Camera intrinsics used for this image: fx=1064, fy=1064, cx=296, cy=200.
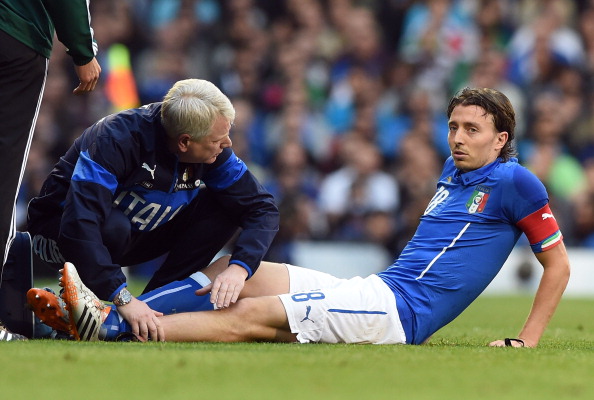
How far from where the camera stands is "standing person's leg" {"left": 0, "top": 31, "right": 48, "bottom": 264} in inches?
199

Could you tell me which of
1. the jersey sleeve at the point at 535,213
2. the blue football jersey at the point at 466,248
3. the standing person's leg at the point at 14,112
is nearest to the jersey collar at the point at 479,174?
the blue football jersey at the point at 466,248

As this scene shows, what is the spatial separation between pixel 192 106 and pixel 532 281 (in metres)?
8.63

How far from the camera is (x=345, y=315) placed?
5430mm

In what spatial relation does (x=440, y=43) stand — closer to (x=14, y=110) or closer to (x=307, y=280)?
(x=307, y=280)

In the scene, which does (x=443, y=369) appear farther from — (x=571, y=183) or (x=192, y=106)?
(x=571, y=183)

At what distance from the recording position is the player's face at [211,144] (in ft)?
17.9

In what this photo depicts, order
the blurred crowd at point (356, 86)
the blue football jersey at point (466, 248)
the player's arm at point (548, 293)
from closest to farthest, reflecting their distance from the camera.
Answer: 1. the player's arm at point (548, 293)
2. the blue football jersey at point (466, 248)
3. the blurred crowd at point (356, 86)

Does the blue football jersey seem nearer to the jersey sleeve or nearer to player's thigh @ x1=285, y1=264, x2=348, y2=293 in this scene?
the jersey sleeve

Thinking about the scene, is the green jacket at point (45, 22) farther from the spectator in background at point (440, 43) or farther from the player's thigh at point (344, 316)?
the spectator in background at point (440, 43)

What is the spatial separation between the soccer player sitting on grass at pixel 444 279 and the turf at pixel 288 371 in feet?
0.57

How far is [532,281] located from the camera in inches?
519

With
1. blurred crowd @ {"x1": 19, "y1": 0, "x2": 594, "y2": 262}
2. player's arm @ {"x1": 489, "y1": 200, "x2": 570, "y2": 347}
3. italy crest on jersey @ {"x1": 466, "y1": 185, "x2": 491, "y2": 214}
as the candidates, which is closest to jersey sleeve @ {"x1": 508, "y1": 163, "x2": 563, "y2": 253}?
player's arm @ {"x1": 489, "y1": 200, "x2": 570, "y2": 347}

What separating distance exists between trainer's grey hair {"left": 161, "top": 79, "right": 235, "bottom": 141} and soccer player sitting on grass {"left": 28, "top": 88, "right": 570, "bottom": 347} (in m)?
0.81

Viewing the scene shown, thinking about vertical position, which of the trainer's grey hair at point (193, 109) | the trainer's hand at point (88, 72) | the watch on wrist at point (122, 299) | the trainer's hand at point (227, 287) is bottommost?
the watch on wrist at point (122, 299)
